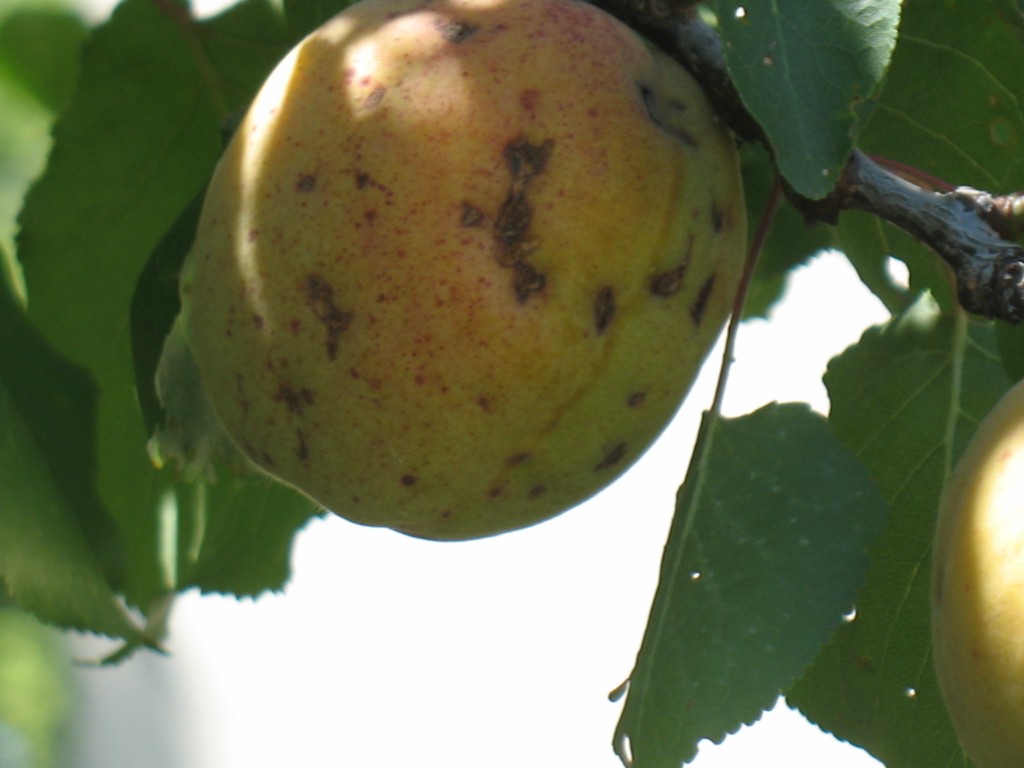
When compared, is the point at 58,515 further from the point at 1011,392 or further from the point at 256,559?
the point at 1011,392

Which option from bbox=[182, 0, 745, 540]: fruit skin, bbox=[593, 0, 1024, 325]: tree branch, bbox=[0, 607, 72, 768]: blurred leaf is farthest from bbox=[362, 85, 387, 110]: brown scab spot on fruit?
bbox=[0, 607, 72, 768]: blurred leaf

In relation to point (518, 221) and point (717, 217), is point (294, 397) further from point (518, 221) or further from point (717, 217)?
point (717, 217)

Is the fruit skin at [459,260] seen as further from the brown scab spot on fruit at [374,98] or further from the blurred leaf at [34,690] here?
the blurred leaf at [34,690]

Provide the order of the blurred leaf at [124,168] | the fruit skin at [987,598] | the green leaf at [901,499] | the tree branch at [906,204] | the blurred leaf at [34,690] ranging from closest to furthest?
the fruit skin at [987,598] → the tree branch at [906,204] → the green leaf at [901,499] → the blurred leaf at [124,168] → the blurred leaf at [34,690]

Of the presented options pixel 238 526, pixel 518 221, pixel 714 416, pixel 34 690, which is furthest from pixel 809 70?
pixel 34 690

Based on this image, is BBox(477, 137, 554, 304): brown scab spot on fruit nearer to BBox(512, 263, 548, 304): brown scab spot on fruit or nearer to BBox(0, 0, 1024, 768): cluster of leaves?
BBox(512, 263, 548, 304): brown scab spot on fruit

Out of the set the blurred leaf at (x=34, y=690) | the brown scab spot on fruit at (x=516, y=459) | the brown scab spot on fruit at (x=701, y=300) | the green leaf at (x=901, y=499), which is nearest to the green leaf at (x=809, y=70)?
the brown scab spot on fruit at (x=701, y=300)

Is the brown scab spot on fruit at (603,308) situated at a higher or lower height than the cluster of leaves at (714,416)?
higher

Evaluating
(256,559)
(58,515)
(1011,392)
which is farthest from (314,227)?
(256,559)
